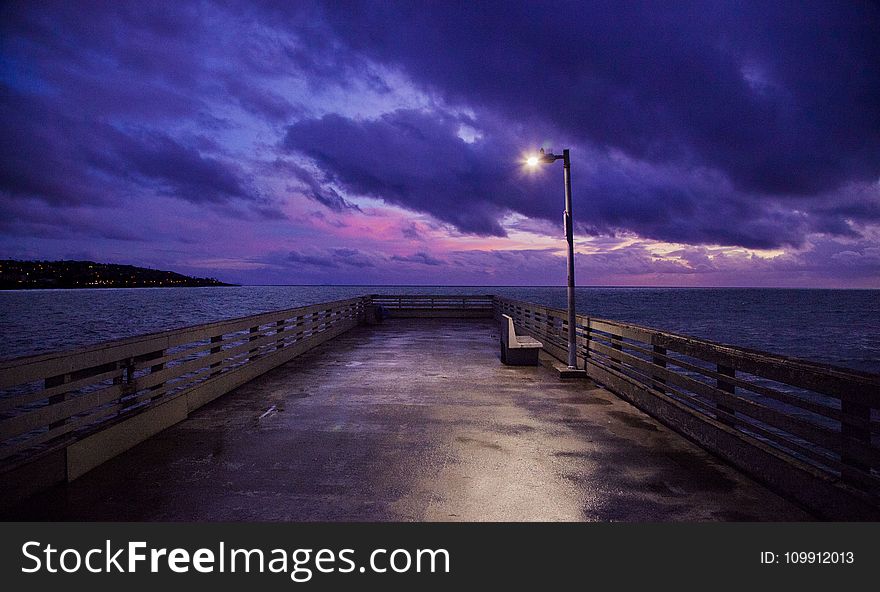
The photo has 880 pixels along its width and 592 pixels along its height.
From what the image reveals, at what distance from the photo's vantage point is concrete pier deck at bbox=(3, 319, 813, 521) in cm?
450

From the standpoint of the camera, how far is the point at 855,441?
4109 millimetres

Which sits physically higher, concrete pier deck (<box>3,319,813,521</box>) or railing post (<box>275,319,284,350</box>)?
railing post (<box>275,319,284,350</box>)

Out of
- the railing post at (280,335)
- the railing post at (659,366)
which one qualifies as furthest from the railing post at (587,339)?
the railing post at (280,335)

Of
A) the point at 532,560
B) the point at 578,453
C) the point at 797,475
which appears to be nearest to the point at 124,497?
the point at 532,560

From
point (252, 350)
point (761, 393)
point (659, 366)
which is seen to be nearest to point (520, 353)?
point (659, 366)

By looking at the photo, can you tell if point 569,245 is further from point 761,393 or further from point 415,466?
point 415,466

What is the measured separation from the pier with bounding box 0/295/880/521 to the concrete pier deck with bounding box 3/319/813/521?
1.1 inches

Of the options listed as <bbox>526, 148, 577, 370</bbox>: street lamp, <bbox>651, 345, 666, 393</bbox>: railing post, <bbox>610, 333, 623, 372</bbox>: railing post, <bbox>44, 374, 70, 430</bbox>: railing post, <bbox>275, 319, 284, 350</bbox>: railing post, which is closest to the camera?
<bbox>44, 374, 70, 430</bbox>: railing post

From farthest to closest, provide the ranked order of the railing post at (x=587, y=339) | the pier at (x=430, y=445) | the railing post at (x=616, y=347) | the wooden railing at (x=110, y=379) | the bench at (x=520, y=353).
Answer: the bench at (x=520, y=353)
the railing post at (x=587, y=339)
the railing post at (x=616, y=347)
the wooden railing at (x=110, y=379)
the pier at (x=430, y=445)

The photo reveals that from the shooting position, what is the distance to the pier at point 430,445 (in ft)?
14.5

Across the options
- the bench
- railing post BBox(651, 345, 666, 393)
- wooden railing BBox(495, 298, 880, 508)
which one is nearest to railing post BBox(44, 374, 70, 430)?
wooden railing BBox(495, 298, 880, 508)

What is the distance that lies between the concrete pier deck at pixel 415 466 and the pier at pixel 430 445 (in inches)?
1.1

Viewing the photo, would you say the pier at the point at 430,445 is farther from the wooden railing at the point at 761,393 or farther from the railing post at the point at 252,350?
the railing post at the point at 252,350

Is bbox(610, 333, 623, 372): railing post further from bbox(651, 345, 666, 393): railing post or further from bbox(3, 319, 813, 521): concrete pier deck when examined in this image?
bbox(651, 345, 666, 393): railing post
